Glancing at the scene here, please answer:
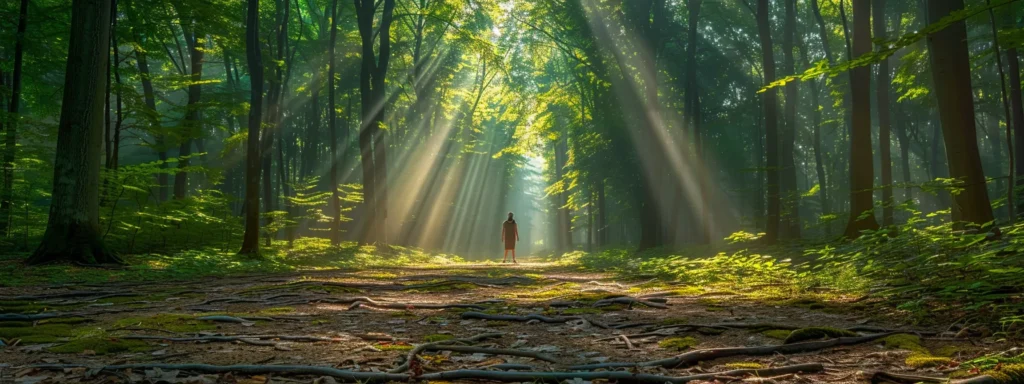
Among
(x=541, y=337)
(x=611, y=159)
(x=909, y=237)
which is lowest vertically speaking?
(x=541, y=337)

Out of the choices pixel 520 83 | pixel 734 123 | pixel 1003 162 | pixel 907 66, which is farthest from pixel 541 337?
pixel 1003 162

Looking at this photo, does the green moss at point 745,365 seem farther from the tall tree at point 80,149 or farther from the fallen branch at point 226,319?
the tall tree at point 80,149

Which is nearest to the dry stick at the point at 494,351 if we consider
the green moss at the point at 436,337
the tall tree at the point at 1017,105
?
the green moss at the point at 436,337

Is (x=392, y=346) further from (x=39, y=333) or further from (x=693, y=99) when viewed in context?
(x=693, y=99)

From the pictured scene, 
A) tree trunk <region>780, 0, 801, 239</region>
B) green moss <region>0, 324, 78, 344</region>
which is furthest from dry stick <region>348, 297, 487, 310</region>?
tree trunk <region>780, 0, 801, 239</region>

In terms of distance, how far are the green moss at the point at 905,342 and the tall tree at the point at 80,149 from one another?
37.7ft

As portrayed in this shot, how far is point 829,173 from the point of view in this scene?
35531 millimetres

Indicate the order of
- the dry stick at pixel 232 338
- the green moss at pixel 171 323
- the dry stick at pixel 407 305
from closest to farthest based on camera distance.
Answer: the dry stick at pixel 232 338 < the green moss at pixel 171 323 < the dry stick at pixel 407 305

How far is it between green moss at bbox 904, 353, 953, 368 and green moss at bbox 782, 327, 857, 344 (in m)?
0.70

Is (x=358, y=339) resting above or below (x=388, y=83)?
below

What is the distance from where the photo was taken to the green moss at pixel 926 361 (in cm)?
324

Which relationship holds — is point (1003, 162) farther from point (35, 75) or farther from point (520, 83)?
point (35, 75)

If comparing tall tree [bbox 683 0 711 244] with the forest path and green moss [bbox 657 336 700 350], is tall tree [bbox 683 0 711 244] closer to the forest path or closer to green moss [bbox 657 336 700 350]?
the forest path

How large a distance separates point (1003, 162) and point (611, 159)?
74.7 feet
